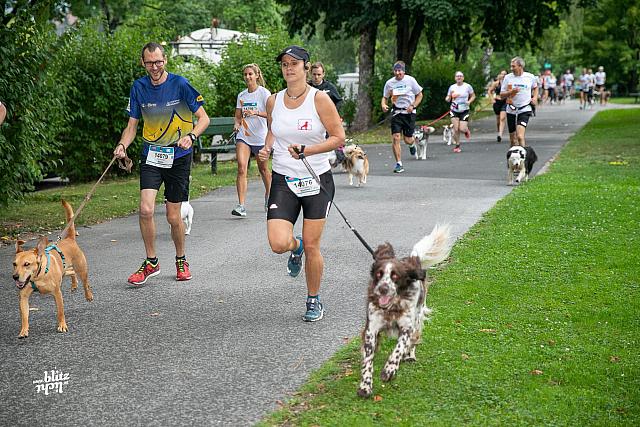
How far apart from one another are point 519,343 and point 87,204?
9.54 meters

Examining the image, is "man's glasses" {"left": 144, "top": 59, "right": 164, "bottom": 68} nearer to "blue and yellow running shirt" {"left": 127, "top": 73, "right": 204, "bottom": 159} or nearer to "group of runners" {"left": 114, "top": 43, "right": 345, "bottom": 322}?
"group of runners" {"left": 114, "top": 43, "right": 345, "bottom": 322}

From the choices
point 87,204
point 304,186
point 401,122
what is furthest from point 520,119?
point 304,186

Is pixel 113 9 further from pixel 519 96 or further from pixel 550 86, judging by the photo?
pixel 519 96

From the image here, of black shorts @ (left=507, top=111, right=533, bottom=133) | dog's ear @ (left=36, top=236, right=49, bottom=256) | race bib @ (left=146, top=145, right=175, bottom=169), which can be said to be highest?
race bib @ (left=146, top=145, right=175, bottom=169)

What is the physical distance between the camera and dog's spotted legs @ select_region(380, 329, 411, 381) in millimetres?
5379

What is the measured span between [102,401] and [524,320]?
3.36 metres

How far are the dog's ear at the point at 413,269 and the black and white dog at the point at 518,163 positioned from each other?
10.7 meters

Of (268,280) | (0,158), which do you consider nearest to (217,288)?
(268,280)

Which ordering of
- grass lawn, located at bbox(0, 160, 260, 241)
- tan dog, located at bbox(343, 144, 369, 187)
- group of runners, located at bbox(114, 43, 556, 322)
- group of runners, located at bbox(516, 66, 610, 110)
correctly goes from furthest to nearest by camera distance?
1. group of runners, located at bbox(516, 66, 610, 110)
2. tan dog, located at bbox(343, 144, 369, 187)
3. grass lawn, located at bbox(0, 160, 260, 241)
4. group of runners, located at bbox(114, 43, 556, 322)

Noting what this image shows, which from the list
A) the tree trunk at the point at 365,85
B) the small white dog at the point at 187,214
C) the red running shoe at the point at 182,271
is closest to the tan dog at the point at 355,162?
the small white dog at the point at 187,214

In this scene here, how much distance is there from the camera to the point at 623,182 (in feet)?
50.8

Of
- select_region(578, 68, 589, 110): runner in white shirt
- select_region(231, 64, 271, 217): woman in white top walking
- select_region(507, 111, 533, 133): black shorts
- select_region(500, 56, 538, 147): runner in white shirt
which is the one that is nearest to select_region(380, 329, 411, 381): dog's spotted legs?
select_region(231, 64, 271, 217): woman in white top walking

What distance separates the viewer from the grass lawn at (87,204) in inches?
488

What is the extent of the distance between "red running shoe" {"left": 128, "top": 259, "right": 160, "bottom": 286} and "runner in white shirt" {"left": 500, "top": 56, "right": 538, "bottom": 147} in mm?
11040
